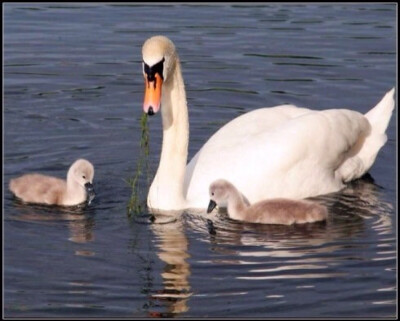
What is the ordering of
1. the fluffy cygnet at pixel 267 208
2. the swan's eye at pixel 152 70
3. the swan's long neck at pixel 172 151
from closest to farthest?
the swan's eye at pixel 152 70
the fluffy cygnet at pixel 267 208
the swan's long neck at pixel 172 151

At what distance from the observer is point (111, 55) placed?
17609mm

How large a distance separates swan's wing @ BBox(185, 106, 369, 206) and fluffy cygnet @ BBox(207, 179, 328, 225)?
36cm

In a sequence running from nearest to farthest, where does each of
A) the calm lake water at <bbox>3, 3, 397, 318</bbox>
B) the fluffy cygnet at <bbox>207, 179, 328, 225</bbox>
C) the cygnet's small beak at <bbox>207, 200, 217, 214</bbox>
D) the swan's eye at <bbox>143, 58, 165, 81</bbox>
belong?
the calm lake water at <bbox>3, 3, 397, 318</bbox>
the swan's eye at <bbox>143, 58, 165, 81</bbox>
the fluffy cygnet at <bbox>207, 179, 328, 225</bbox>
the cygnet's small beak at <bbox>207, 200, 217, 214</bbox>

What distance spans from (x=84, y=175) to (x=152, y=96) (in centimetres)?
131

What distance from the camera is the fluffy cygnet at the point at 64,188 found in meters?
12.3

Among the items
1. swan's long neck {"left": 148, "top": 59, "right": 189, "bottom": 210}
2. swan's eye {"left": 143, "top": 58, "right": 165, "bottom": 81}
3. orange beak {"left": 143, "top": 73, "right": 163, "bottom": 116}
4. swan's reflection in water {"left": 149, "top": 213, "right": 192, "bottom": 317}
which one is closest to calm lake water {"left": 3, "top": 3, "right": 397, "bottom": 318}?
swan's reflection in water {"left": 149, "top": 213, "right": 192, "bottom": 317}

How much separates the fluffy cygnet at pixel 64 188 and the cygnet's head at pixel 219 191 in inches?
46.8

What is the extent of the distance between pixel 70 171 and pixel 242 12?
25.6 feet

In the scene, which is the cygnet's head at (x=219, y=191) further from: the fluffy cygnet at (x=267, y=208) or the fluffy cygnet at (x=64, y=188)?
the fluffy cygnet at (x=64, y=188)

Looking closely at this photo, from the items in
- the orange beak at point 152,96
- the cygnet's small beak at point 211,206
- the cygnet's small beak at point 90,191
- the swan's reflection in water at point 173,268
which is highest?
the orange beak at point 152,96

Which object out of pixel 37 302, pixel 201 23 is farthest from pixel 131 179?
pixel 201 23

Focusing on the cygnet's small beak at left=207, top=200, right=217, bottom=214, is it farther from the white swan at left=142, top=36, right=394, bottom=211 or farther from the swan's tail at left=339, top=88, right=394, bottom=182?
the swan's tail at left=339, top=88, right=394, bottom=182

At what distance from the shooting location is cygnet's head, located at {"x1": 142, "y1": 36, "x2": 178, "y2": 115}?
11461 mm

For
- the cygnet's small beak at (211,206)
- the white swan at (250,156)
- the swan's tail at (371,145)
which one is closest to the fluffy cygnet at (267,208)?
the cygnet's small beak at (211,206)
